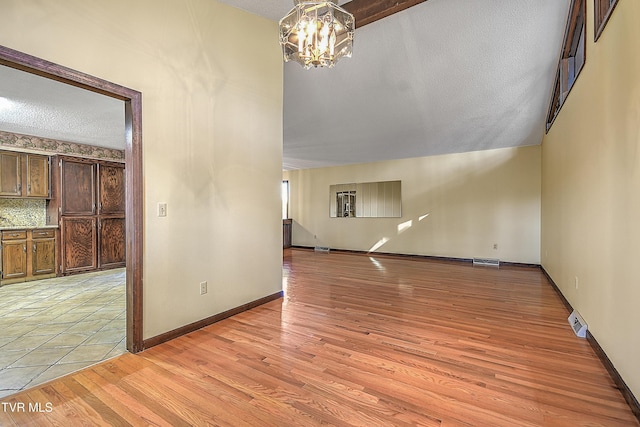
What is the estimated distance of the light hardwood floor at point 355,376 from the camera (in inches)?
63.1

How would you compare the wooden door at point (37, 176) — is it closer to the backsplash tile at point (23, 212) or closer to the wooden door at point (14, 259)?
the backsplash tile at point (23, 212)

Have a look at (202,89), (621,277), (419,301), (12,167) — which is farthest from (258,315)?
(12,167)

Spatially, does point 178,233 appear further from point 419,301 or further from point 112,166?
point 112,166

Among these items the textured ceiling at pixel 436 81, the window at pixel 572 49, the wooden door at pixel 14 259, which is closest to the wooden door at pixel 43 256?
the wooden door at pixel 14 259

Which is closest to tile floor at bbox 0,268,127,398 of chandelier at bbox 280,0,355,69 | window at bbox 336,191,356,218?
chandelier at bbox 280,0,355,69

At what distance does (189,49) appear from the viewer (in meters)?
2.73

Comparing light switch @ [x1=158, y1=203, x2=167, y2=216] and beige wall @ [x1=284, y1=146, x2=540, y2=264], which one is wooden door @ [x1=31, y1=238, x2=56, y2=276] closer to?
light switch @ [x1=158, y1=203, x2=167, y2=216]

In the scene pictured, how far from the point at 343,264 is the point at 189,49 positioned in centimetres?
470

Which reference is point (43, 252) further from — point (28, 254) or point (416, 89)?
point (416, 89)

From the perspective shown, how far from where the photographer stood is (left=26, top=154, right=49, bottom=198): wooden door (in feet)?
16.4

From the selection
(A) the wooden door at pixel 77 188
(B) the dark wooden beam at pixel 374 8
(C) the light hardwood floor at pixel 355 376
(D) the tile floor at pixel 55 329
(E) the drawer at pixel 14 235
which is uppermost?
(B) the dark wooden beam at pixel 374 8

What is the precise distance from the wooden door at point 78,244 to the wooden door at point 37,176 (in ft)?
2.01

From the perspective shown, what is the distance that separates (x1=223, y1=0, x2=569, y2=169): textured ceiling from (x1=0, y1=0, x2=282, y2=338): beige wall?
638mm

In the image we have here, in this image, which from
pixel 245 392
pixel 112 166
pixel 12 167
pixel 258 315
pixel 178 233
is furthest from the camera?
pixel 112 166
